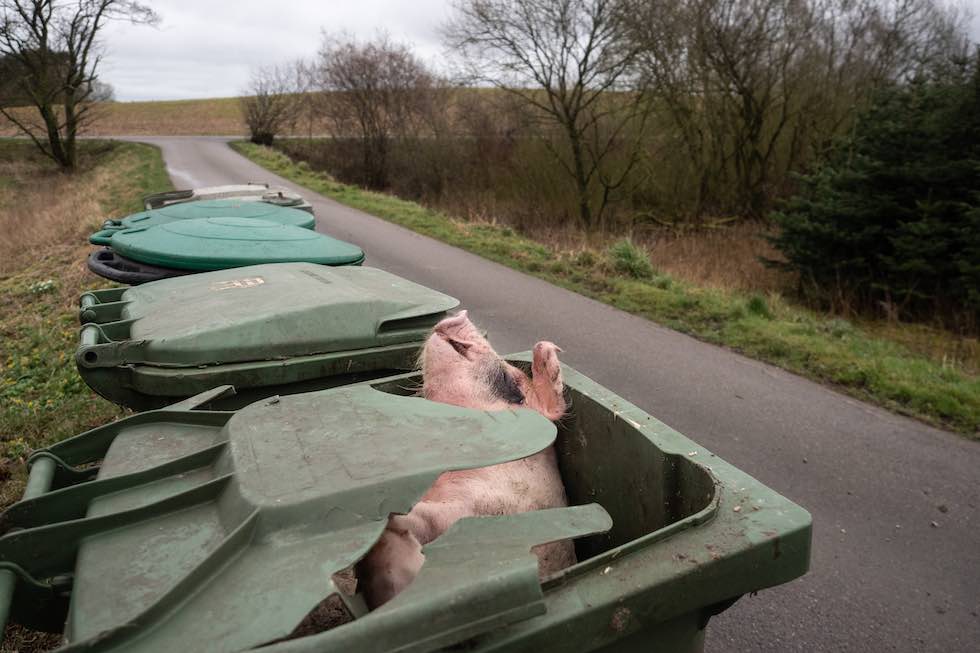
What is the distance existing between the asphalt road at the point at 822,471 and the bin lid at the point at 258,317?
6.42ft

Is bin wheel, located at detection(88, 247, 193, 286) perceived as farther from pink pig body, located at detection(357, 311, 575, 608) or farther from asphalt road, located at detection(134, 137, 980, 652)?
asphalt road, located at detection(134, 137, 980, 652)

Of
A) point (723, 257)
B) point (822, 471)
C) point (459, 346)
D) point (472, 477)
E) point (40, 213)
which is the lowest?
point (723, 257)

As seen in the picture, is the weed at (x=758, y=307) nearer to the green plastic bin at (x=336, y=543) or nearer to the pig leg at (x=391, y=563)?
the green plastic bin at (x=336, y=543)

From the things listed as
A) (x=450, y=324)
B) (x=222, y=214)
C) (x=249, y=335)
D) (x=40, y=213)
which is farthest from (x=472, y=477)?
(x=40, y=213)

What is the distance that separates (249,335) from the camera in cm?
265

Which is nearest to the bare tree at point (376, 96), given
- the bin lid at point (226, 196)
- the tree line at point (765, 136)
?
the tree line at point (765, 136)

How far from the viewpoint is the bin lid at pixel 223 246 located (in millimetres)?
3748

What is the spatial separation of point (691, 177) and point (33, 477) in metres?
20.7

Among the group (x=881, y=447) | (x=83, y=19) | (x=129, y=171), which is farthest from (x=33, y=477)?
(x=83, y=19)

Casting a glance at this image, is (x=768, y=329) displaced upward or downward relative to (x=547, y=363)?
downward

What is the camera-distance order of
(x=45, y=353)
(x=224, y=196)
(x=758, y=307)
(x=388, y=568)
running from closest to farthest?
1. (x=388, y=568)
2. (x=45, y=353)
3. (x=224, y=196)
4. (x=758, y=307)

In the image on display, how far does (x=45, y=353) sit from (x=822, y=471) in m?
6.77

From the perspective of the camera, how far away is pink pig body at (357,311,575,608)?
5.16 feet

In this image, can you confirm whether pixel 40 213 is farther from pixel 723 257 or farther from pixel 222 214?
pixel 723 257
